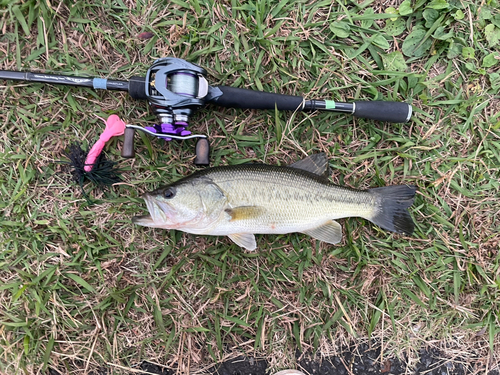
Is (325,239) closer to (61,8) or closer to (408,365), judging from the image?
(408,365)

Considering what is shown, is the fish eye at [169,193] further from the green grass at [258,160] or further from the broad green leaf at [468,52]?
the broad green leaf at [468,52]

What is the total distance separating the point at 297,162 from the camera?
9.64 ft

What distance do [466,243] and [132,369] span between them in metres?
3.58

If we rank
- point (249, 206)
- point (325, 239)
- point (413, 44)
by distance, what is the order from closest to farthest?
Answer: point (249, 206), point (325, 239), point (413, 44)

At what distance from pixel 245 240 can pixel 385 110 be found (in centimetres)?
182

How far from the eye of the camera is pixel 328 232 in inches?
116

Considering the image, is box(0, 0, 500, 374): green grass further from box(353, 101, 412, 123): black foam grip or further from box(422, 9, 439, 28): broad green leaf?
box(353, 101, 412, 123): black foam grip

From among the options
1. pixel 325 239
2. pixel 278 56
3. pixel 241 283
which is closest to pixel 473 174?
pixel 325 239

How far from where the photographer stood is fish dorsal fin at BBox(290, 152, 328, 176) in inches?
116

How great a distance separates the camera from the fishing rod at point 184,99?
260 cm

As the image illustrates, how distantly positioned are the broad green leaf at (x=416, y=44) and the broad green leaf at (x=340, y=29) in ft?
2.00

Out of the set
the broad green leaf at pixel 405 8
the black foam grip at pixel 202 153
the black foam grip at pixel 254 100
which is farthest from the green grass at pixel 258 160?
the black foam grip at pixel 202 153

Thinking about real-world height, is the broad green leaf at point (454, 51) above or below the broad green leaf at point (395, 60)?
A: above

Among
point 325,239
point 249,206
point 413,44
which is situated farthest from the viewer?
point 413,44
